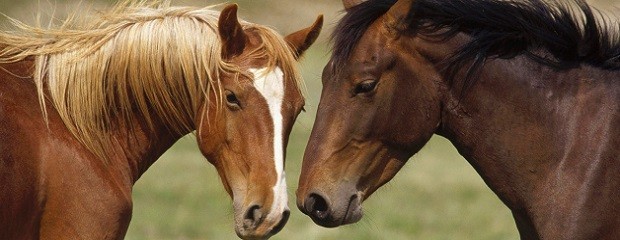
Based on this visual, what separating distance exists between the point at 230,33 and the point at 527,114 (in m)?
1.43

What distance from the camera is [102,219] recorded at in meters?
5.20

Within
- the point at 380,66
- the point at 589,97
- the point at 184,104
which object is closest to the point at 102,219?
the point at 184,104

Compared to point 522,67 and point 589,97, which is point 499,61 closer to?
point 522,67

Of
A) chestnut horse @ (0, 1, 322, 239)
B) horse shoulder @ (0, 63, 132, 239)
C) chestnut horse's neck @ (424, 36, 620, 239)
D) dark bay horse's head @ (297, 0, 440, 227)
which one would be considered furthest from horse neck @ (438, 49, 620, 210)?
horse shoulder @ (0, 63, 132, 239)

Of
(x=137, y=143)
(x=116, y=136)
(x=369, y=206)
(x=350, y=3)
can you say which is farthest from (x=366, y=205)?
(x=116, y=136)

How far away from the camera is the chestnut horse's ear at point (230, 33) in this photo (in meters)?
5.36

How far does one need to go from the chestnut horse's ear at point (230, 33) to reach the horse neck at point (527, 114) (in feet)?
3.33

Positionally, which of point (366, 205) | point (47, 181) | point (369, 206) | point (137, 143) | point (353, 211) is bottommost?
point (369, 206)

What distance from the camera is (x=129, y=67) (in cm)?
545

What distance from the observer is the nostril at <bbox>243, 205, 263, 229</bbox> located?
5.20m

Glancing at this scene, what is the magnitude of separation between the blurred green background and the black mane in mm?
2739

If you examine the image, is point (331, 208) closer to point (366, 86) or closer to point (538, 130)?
point (366, 86)

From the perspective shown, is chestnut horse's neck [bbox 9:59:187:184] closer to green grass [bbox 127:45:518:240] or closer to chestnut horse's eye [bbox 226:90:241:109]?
chestnut horse's eye [bbox 226:90:241:109]

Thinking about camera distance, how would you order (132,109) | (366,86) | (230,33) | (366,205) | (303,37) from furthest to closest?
(366,205) → (303,37) → (132,109) → (230,33) → (366,86)
